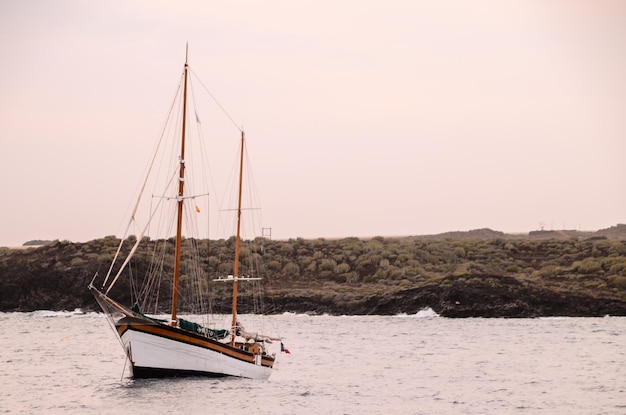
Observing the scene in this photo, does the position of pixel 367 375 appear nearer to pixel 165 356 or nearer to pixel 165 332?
pixel 165 356

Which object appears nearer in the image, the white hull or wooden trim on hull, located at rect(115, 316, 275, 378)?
wooden trim on hull, located at rect(115, 316, 275, 378)

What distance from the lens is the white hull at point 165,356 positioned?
1716 inches

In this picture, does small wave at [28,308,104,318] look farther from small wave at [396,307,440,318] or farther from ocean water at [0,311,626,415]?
small wave at [396,307,440,318]

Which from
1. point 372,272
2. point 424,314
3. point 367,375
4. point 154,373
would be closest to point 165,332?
point 154,373

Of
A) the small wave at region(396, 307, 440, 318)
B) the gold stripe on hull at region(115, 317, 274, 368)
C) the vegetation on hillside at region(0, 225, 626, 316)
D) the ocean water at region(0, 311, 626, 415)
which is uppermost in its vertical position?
the vegetation on hillside at region(0, 225, 626, 316)

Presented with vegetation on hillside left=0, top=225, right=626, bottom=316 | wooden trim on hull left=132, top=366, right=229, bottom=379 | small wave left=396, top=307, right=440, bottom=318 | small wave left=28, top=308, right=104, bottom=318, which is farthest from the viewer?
small wave left=28, top=308, right=104, bottom=318

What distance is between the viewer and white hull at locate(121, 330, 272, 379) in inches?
1716

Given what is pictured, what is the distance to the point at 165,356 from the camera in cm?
4384

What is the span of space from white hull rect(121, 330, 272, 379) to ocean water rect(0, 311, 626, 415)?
70 cm

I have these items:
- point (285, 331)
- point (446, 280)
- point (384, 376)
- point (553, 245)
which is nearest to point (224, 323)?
point (285, 331)

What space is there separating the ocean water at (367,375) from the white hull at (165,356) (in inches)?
27.7

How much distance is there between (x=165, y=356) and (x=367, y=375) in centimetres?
1036

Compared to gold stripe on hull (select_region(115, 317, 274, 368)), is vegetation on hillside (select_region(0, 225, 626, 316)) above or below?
above


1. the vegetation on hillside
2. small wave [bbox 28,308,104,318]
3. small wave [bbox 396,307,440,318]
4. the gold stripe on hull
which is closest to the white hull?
the gold stripe on hull
